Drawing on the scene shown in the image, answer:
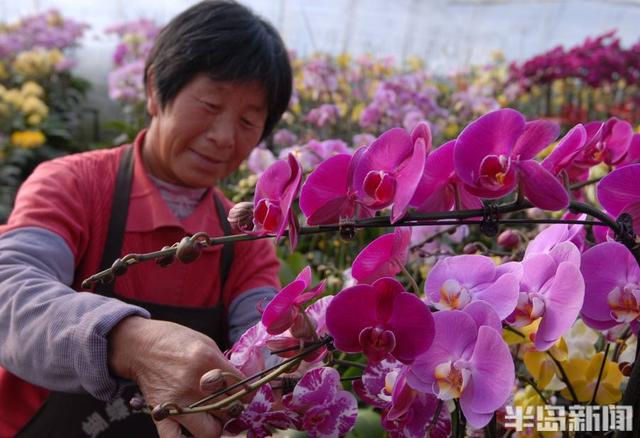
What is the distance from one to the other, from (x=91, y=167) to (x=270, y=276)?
296mm

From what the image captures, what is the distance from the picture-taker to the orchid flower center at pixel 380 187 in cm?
34

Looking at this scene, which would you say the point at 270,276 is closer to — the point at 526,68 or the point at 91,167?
the point at 91,167

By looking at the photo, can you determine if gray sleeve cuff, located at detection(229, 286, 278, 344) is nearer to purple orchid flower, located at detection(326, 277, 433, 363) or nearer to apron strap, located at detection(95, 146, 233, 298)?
apron strap, located at detection(95, 146, 233, 298)

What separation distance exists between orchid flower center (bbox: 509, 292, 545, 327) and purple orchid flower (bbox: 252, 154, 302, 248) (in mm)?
124

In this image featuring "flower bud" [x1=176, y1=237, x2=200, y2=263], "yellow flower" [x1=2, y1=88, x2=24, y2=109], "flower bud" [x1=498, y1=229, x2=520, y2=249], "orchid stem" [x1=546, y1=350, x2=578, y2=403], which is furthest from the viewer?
"yellow flower" [x1=2, y1=88, x2=24, y2=109]

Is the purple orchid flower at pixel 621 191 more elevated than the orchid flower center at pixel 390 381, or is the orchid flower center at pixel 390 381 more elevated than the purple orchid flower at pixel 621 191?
the purple orchid flower at pixel 621 191

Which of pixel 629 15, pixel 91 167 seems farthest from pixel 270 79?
pixel 629 15

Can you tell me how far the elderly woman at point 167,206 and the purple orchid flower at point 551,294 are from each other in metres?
0.40

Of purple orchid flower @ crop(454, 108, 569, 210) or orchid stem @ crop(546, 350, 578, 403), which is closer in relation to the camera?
purple orchid flower @ crop(454, 108, 569, 210)

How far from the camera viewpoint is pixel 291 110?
232 cm

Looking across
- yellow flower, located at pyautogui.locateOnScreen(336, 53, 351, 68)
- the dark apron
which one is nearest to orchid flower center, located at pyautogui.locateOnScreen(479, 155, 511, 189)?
the dark apron

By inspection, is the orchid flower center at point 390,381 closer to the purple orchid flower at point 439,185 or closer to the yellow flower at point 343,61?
the purple orchid flower at point 439,185

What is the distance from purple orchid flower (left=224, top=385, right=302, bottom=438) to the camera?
0.39 metres

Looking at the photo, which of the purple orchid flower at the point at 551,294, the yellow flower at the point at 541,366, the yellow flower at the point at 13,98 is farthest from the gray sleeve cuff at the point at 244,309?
the yellow flower at the point at 13,98
